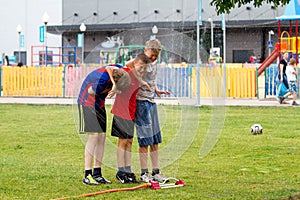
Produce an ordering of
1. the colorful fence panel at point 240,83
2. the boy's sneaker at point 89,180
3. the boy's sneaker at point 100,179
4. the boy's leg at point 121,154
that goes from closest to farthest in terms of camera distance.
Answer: the boy's sneaker at point 89,180 → the boy's sneaker at point 100,179 → the boy's leg at point 121,154 → the colorful fence panel at point 240,83

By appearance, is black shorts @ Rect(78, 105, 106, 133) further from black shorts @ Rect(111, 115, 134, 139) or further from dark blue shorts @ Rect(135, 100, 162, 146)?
dark blue shorts @ Rect(135, 100, 162, 146)

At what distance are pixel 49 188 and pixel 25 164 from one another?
2028 mm

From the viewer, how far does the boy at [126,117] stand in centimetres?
843

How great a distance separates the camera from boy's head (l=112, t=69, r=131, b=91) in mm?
8234

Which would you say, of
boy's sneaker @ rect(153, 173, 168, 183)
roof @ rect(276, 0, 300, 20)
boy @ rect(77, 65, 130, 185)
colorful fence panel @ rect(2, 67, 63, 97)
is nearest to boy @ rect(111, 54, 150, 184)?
boy @ rect(77, 65, 130, 185)

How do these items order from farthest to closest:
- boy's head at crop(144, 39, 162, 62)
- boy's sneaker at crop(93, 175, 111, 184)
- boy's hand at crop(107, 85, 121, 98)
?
boy's sneaker at crop(93, 175, 111, 184) < boy's head at crop(144, 39, 162, 62) < boy's hand at crop(107, 85, 121, 98)

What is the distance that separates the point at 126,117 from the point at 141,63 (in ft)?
2.17

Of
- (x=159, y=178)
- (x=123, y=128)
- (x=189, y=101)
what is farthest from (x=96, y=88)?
(x=189, y=101)

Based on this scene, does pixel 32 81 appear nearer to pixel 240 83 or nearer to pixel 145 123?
pixel 240 83

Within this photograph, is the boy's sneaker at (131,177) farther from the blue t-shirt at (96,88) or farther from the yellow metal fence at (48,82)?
the yellow metal fence at (48,82)

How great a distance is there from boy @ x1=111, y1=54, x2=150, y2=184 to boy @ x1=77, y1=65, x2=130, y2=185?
4.9 inches

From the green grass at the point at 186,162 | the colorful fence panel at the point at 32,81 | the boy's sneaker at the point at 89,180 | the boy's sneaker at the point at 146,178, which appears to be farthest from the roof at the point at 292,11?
the boy's sneaker at the point at 89,180

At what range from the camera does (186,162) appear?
33.8 ft

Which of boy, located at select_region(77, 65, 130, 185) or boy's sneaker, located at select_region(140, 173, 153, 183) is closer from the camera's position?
boy, located at select_region(77, 65, 130, 185)
